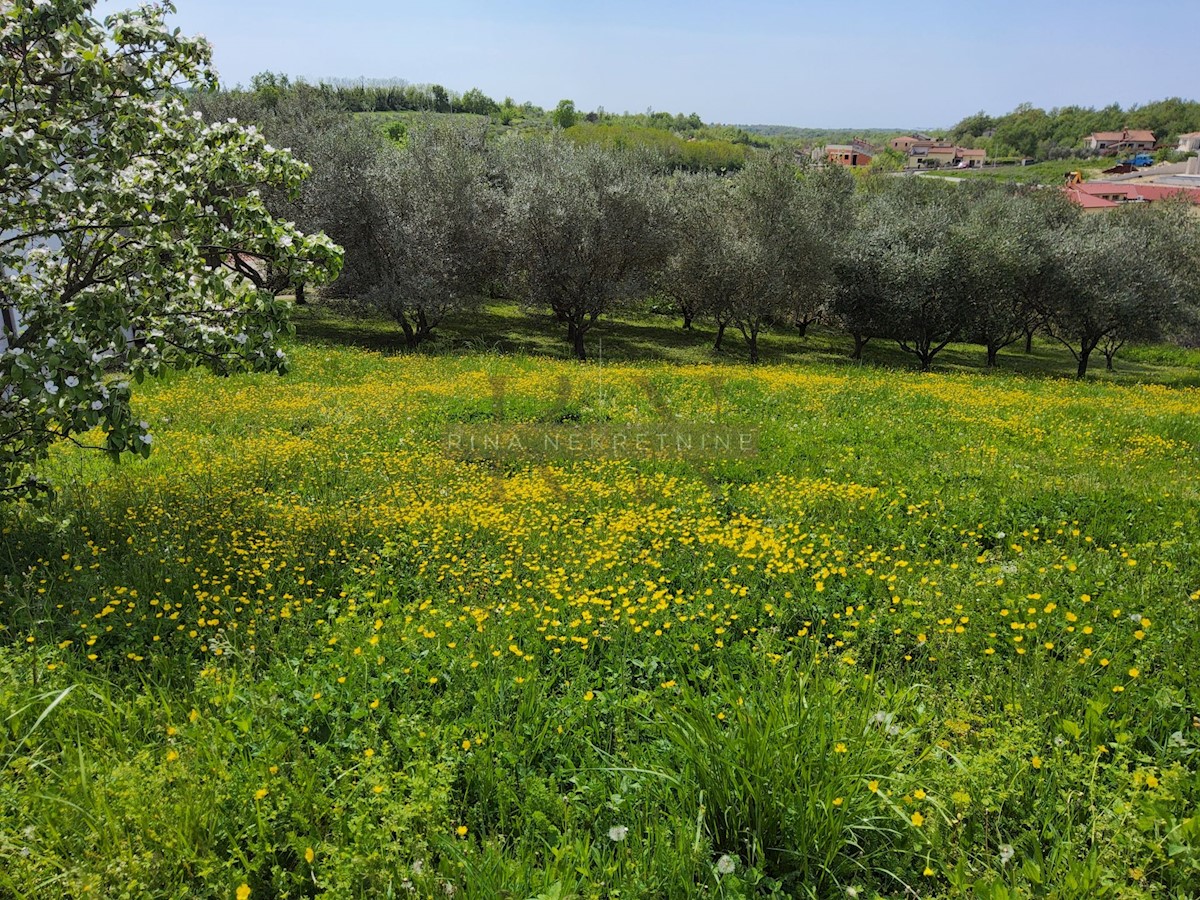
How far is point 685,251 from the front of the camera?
3269cm

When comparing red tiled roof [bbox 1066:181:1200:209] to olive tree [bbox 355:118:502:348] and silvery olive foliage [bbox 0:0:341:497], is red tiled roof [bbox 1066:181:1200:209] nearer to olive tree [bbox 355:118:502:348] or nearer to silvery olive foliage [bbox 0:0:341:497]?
olive tree [bbox 355:118:502:348]

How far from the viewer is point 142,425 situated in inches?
228

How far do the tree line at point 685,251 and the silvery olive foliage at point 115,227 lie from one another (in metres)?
20.0

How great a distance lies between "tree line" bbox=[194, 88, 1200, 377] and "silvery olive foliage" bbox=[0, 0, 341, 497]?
65.6ft

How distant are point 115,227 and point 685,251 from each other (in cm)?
2863

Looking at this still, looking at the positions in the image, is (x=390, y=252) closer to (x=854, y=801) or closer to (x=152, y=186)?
(x=152, y=186)

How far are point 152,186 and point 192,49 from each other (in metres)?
1.51

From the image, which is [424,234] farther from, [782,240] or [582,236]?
[782,240]

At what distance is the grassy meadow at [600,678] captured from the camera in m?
3.48

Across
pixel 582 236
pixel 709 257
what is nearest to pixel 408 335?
pixel 582 236

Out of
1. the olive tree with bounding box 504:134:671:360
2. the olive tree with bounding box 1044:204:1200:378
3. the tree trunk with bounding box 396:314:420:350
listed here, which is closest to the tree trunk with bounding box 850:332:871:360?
the olive tree with bounding box 1044:204:1200:378

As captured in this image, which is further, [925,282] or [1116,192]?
[1116,192]

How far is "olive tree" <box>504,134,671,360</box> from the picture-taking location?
2806 centimetres

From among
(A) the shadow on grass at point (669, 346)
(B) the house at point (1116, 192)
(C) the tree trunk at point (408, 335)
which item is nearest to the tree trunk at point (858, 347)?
(A) the shadow on grass at point (669, 346)
